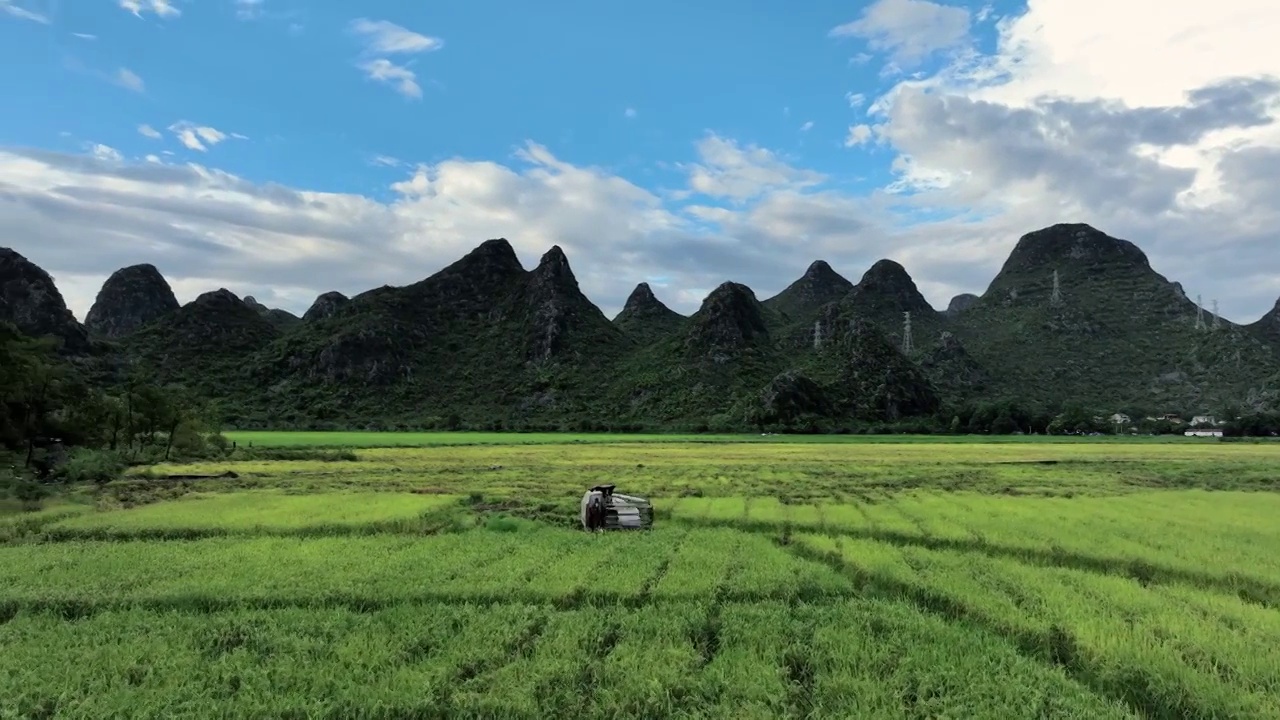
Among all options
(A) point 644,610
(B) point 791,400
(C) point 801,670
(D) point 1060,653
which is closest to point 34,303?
(B) point 791,400

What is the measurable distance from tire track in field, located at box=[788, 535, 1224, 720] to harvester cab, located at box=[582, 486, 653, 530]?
6.10 meters

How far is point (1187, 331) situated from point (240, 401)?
440ft

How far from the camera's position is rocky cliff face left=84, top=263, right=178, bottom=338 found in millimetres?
113312

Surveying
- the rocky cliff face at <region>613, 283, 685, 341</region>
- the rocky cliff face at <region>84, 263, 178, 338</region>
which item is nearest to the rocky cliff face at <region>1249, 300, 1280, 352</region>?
the rocky cliff face at <region>613, 283, 685, 341</region>

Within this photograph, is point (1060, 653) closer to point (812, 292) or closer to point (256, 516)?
point (256, 516)

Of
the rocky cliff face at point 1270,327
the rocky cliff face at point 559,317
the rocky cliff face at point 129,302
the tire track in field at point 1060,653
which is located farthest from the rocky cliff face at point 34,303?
the rocky cliff face at point 1270,327

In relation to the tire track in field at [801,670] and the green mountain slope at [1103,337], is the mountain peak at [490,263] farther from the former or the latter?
the tire track in field at [801,670]

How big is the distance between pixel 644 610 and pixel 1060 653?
485 cm

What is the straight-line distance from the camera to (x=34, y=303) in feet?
248

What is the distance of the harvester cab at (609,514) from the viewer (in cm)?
1552

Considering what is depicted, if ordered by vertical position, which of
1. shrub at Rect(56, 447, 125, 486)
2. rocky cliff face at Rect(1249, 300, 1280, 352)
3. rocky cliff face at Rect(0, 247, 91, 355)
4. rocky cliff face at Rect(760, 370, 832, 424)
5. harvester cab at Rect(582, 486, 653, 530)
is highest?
rocky cliff face at Rect(1249, 300, 1280, 352)

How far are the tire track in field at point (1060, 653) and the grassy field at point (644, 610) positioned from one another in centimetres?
3

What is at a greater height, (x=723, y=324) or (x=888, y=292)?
(x=888, y=292)

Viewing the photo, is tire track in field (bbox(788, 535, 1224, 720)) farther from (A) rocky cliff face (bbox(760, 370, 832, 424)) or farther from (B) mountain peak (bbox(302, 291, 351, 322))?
(B) mountain peak (bbox(302, 291, 351, 322))
